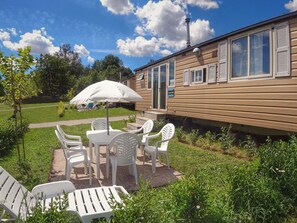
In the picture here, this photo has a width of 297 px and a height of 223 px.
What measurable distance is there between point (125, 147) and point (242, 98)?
406 cm

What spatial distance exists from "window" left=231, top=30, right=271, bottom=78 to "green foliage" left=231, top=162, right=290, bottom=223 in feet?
13.4

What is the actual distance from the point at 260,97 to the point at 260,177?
12.9ft

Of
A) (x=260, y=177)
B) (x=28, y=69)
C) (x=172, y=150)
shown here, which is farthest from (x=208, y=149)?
(x=28, y=69)

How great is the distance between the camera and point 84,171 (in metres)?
5.59

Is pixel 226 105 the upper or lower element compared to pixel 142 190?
upper

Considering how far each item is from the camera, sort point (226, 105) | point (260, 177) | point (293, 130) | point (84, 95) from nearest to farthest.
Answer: point (260, 177)
point (84, 95)
point (293, 130)
point (226, 105)

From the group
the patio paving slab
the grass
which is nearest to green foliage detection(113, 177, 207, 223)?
the patio paving slab

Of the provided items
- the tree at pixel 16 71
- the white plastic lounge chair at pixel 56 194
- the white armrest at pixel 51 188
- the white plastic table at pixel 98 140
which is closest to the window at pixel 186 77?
the white plastic table at pixel 98 140

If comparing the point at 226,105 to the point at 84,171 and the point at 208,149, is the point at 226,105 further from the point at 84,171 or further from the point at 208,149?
the point at 84,171

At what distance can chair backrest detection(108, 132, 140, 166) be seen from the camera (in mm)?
4574

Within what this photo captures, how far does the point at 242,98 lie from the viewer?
7.24 m

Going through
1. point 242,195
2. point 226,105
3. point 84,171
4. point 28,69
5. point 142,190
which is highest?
point 28,69

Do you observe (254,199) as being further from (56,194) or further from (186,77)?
(186,77)

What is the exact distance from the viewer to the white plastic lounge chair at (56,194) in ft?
8.01
